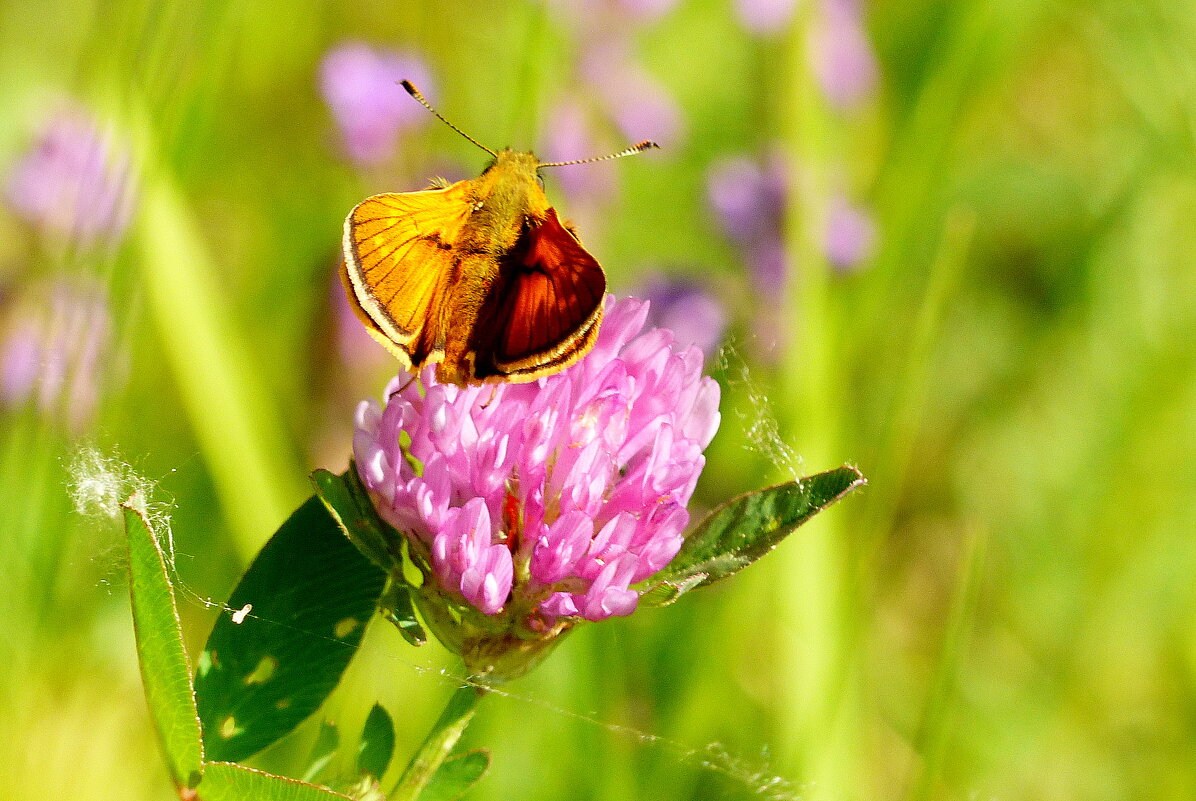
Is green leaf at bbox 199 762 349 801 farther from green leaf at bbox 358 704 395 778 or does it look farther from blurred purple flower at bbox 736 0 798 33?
blurred purple flower at bbox 736 0 798 33

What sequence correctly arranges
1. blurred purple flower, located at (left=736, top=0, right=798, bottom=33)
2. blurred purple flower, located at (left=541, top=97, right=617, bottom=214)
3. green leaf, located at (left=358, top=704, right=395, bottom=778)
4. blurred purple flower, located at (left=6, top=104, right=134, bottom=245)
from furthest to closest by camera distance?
blurred purple flower, located at (left=736, top=0, right=798, bottom=33) < blurred purple flower, located at (left=541, top=97, right=617, bottom=214) < blurred purple flower, located at (left=6, top=104, right=134, bottom=245) < green leaf, located at (left=358, top=704, right=395, bottom=778)

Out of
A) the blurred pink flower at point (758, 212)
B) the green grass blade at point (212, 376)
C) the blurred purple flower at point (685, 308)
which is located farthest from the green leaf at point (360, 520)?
the blurred pink flower at point (758, 212)

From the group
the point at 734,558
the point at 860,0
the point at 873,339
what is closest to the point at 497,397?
the point at 734,558

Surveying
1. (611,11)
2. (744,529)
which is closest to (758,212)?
(611,11)

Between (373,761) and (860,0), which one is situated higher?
(860,0)

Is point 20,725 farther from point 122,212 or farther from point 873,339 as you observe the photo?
point 873,339

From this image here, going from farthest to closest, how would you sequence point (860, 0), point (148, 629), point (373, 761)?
point (860, 0), point (373, 761), point (148, 629)

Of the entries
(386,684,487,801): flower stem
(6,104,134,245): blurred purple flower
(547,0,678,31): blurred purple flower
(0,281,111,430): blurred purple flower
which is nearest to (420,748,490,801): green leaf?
(386,684,487,801): flower stem
